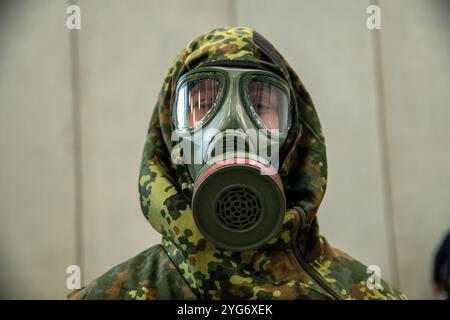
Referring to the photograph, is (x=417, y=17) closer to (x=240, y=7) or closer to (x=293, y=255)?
(x=240, y=7)

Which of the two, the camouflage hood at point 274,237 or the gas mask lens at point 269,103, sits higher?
the gas mask lens at point 269,103

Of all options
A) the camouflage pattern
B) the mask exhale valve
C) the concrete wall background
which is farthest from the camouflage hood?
the concrete wall background

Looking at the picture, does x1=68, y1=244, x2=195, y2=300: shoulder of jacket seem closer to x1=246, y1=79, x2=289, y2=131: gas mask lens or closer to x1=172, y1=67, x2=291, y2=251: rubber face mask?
x1=172, y1=67, x2=291, y2=251: rubber face mask

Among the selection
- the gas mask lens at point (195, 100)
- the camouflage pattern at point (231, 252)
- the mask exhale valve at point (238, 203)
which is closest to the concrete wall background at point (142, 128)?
the camouflage pattern at point (231, 252)

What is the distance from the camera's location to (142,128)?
2.00m

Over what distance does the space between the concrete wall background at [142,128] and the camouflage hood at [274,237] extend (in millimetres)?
832

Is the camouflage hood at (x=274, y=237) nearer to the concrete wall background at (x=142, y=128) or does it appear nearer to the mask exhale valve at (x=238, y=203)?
the mask exhale valve at (x=238, y=203)

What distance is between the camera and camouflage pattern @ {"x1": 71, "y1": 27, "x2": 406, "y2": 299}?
3.28 feet

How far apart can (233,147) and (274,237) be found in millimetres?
229

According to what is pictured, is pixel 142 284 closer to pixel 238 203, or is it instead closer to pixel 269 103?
pixel 238 203

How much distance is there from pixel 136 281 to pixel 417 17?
1685 mm

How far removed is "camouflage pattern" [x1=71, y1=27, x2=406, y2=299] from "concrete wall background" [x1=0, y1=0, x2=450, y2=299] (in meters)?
0.83

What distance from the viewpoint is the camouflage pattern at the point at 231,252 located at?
39.3 inches

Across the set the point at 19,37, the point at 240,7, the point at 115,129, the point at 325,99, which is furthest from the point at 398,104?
the point at 19,37
